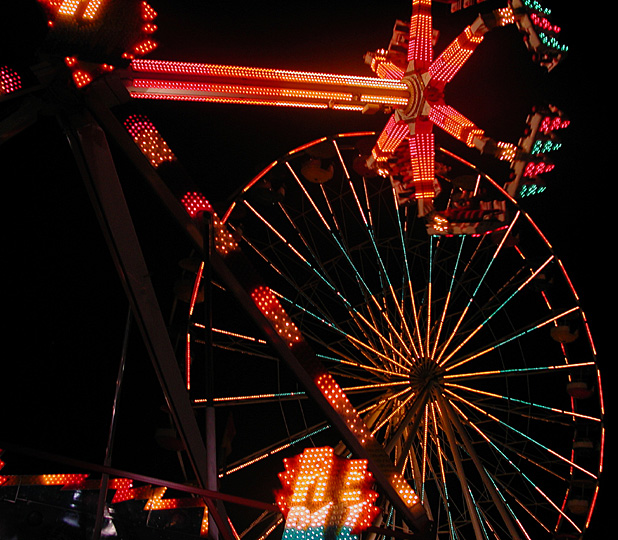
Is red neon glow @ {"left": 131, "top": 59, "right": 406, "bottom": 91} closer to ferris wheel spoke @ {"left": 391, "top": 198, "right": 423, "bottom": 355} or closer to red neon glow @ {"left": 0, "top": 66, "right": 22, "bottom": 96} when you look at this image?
red neon glow @ {"left": 0, "top": 66, "right": 22, "bottom": 96}

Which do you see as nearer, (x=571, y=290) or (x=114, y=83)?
(x=114, y=83)

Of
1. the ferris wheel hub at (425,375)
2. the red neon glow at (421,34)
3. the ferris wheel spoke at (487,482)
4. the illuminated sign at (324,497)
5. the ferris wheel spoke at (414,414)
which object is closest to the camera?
the illuminated sign at (324,497)

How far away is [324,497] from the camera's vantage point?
556cm

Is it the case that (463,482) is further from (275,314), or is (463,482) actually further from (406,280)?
(275,314)

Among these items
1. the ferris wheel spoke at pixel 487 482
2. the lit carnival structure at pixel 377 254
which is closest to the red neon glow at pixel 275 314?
the lit carnival structure at pixel 377 254

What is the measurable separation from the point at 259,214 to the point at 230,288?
585 centimetres

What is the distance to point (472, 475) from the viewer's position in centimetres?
2017

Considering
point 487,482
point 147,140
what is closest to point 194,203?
point 147,140

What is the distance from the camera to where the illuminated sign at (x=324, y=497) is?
5398 millimetres

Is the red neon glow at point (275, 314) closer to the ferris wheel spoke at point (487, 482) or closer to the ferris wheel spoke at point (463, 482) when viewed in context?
the ferris wheel spoke at point (463, 482)

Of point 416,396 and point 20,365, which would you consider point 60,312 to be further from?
point 416,396

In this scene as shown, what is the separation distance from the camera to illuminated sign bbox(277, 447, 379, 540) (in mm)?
5398

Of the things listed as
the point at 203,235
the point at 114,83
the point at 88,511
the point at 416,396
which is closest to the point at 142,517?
the point at 88,511

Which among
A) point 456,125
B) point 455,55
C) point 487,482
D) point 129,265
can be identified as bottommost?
point 129,265
